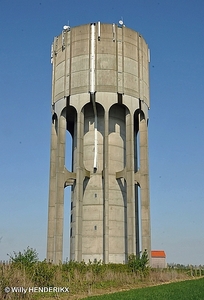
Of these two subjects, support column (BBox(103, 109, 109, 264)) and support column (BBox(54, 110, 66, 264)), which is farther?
support column (BBox(54, 110, 66, 264))

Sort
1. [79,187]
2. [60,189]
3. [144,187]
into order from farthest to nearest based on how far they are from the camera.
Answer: [144,187] < [60,189] < [79,187]

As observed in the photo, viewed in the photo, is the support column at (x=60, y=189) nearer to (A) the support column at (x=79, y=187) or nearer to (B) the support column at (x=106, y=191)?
(A) the support column at (x=79, y=187)

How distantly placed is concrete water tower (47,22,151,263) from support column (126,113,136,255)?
72mm

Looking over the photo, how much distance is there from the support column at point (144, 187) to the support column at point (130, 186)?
1.24 metres

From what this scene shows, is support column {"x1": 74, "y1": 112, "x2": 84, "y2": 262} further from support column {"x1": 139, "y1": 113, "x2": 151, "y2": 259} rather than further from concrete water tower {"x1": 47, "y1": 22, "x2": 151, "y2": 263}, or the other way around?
support column {"x1": 139, "y1": 113, "x2": 151, "y2": 259}

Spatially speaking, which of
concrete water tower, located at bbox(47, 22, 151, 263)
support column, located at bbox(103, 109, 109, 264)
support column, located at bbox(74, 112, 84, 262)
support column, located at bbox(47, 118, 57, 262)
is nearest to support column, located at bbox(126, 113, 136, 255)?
concrete water tower, located at bbox(47, 22, 151, 263)

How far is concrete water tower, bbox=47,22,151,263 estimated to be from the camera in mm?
30844

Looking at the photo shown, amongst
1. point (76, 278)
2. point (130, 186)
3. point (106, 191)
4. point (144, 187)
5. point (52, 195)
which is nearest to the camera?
point (76, 278)

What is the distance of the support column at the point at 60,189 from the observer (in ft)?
98.2

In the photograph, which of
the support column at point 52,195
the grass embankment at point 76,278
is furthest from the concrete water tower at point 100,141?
the grass embankment at point 76,278

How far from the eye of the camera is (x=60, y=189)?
3109 centimetres

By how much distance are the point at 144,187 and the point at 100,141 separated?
209 inches

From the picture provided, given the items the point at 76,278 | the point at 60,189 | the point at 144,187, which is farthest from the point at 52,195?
the point at 76,278

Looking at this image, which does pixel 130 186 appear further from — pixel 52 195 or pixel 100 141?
pixel 52 195
